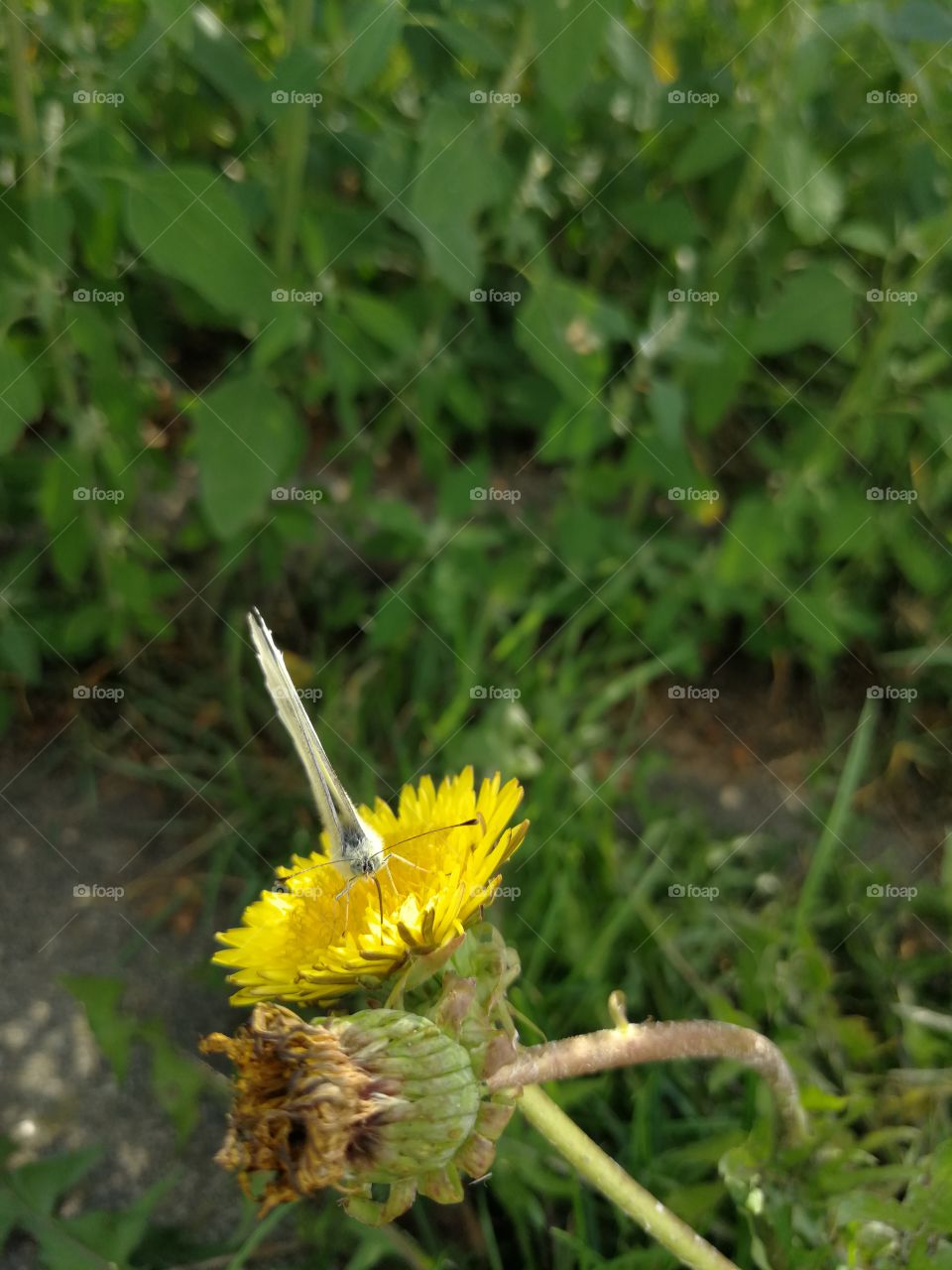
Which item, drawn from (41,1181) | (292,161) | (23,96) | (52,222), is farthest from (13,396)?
(41,1181)

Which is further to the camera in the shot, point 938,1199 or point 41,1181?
point 41,1181

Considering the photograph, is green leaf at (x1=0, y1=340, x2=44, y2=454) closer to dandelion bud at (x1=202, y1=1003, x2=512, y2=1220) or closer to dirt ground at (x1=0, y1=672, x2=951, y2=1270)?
dirt ground at (x1=0, y1=672, x2=951, y2=1270)

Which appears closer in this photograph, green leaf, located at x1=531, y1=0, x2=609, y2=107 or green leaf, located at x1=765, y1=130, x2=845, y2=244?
green leaf, located at x1=531, y1=0, x2=609, y2=107

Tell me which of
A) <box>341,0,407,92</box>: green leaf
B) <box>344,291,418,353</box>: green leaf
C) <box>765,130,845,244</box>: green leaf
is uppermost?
<box>341,0,407,92</box>: green leaf

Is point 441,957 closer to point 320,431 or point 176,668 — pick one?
point 176,668

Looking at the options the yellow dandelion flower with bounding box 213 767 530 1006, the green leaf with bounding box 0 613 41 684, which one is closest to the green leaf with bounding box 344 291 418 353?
the green leaf with bounding box 0 613 41 684

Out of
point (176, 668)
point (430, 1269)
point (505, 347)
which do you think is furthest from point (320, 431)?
point (430, 1269)

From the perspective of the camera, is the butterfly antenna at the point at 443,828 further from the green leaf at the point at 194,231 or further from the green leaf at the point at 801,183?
the green leaf at the point at 801,183

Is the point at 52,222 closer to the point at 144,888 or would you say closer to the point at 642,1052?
the point at 144,888
